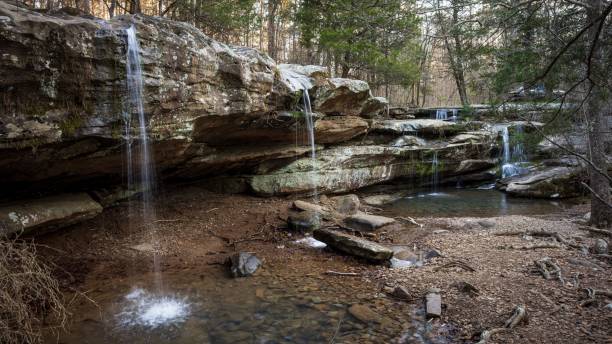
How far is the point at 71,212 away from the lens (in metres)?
7.15

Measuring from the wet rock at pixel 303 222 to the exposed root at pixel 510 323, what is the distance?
4.93 m

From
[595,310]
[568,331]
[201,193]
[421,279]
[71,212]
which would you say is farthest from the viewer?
[201,193]

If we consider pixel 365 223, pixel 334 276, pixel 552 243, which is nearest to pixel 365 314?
pixel 334 276

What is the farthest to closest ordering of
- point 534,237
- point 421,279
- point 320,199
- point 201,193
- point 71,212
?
1. point 320,199
2. point 201,193
3. point 534,237
4. point 71,212
5. point 421,279

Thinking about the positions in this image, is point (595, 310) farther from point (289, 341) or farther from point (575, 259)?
point (289, 341)

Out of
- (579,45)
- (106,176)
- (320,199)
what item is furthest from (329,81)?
(579,45)

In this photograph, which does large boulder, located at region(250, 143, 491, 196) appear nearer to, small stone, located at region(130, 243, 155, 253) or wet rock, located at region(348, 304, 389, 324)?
small stone, located at region(130, 243, 155, 253)

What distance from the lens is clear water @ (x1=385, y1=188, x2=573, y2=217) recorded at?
11450 millimetres

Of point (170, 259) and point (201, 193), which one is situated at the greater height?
point (201, 193)

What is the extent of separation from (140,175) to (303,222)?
12.4ft

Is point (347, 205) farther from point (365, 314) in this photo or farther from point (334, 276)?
point (365, 314)

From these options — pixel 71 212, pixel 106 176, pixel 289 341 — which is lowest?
pixel 289 341

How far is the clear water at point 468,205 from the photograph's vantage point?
37.6 ft

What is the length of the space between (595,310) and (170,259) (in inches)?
263
